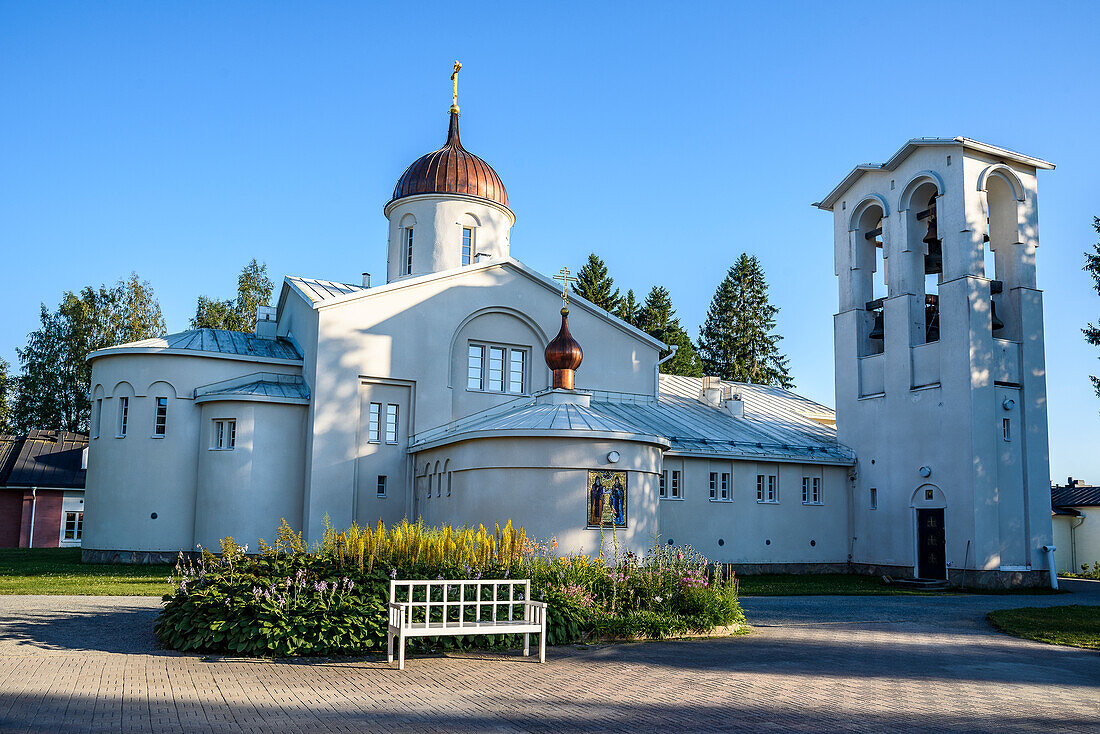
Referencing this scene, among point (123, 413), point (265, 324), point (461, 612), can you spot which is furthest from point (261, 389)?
point (461, 612)

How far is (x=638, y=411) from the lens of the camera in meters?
28.8

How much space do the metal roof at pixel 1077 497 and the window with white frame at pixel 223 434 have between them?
29.9 metres

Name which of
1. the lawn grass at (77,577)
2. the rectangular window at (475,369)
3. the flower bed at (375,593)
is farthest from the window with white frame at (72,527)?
the flower bed at (375,593)

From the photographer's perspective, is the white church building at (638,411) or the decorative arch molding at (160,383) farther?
the decorative arch molding at (160,383)

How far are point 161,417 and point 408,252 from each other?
987cm

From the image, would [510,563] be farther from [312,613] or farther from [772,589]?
[772,589]

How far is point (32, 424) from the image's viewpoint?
48406 millimetres

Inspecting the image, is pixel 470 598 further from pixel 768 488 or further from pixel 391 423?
pixel 768 488

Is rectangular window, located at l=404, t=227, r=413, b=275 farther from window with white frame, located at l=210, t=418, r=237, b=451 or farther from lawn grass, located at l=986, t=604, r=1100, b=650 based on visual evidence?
lawn grass, located at l=986, t=604, r=1100, b=650

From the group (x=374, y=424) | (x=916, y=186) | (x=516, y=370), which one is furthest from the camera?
(x=516, y=370)

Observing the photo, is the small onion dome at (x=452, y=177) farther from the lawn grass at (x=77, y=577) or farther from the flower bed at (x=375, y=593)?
the flower bed at (x=375, y=593)

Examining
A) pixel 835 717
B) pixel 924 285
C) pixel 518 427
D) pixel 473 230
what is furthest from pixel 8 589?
pixel 924 285

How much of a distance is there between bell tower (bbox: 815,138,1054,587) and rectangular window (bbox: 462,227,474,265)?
1257 cm

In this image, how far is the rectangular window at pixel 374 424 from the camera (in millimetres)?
25906
